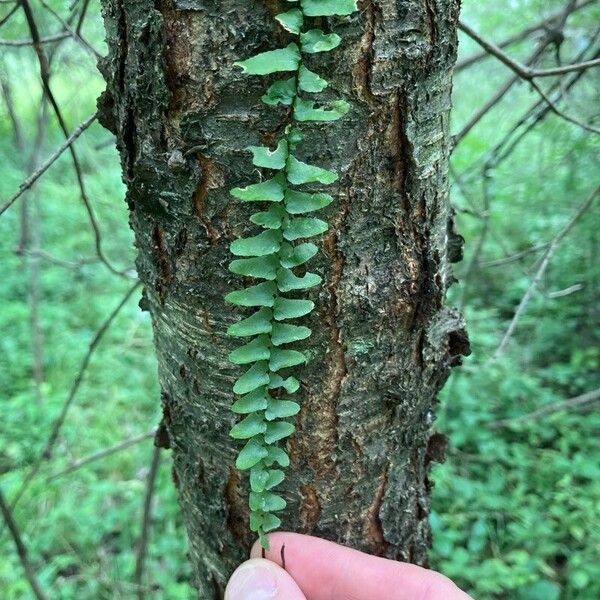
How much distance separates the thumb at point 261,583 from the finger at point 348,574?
1cm

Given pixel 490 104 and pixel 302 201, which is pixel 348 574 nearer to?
pixel 302 201

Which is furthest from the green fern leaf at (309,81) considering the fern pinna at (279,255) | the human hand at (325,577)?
the human hand at (325,577)

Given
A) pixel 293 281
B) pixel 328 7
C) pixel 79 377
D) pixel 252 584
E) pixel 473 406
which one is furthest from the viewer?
pixel 473 406

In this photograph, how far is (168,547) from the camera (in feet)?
7.26

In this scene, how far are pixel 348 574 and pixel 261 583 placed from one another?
130 mm

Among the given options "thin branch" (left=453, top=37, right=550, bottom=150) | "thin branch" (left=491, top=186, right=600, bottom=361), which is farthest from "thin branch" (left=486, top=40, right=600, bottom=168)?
"thin branch" (left=491, top=186, right=600, bottom=361)

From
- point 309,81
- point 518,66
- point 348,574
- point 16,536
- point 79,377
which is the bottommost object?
point 16,536

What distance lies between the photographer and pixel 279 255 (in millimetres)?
636

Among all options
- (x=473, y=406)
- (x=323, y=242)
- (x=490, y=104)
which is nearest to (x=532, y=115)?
(x=490, y=104)

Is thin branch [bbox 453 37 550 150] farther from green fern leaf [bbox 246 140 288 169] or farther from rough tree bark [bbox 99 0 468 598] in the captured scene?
green fern leaf [bbox 246 140 288 169]

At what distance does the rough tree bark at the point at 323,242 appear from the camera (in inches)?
23.9

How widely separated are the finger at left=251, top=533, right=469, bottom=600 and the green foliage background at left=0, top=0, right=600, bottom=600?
2.42 ft

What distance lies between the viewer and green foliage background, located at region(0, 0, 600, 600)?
1911 millimetres

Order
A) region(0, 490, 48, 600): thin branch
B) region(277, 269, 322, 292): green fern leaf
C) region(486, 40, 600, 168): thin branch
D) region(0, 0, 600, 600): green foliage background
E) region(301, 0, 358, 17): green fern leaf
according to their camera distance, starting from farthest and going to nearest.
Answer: region(0, 0, 600, 600): green foliage background, region(486, 40, 600, 168): thin branch, region(0, 490, 48, 600): thin branch, region(277, 269, 322, 292): green fern leaf, region(301, 0, 358, 17): green fern leaf
